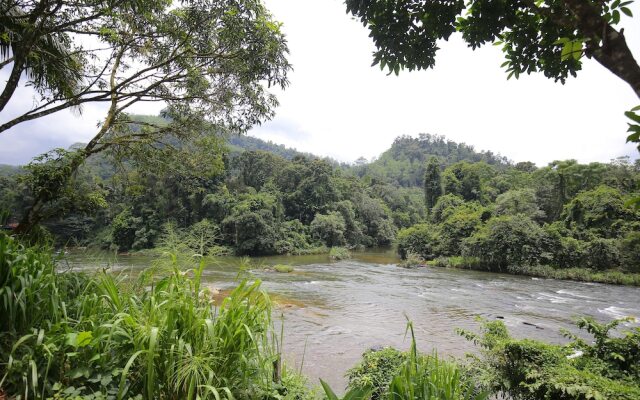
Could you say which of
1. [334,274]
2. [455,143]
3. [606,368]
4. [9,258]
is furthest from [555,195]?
[455,143]

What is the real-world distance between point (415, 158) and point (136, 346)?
351ft

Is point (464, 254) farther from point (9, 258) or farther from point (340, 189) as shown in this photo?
point (9, 258)

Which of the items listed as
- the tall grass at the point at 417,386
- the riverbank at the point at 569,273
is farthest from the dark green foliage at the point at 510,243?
the tall grass at the point at 417,386

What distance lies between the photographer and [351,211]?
4403 centimetres

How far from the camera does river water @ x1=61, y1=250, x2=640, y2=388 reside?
341 inches

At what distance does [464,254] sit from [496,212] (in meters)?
6.71

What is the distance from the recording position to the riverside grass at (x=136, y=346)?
6.74ft

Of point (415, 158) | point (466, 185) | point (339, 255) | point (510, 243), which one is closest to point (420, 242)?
point (339, 255)

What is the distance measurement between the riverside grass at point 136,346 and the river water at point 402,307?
Answer: 98 cm

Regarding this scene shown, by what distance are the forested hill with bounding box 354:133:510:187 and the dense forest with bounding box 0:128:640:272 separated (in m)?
36.7

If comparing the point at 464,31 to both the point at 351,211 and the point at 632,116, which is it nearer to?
the point at 632,116

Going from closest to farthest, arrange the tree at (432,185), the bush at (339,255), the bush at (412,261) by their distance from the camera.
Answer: the bush at (412,261), the bush at (339,255), the tree at (432,185)

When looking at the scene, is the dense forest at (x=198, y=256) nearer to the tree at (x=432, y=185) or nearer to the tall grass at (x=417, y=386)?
the tall grass at (x=417, y=386)

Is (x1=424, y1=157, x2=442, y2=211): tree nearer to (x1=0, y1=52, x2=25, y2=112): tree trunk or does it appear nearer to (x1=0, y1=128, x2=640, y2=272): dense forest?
(x1=0, y1=128, x2=640, y2=272): dense forest
